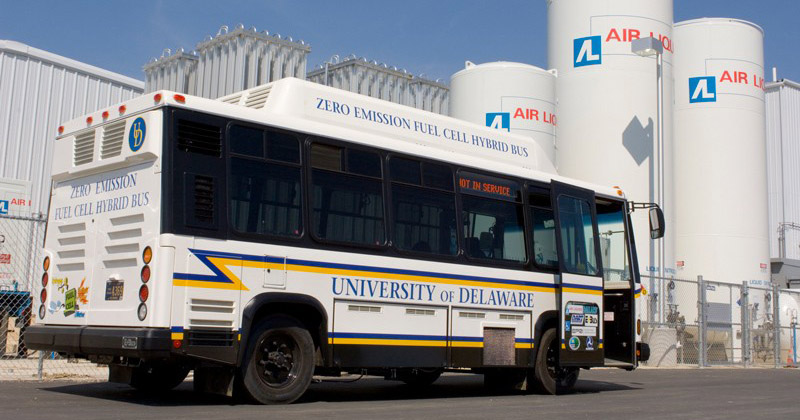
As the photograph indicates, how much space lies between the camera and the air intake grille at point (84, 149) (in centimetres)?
907

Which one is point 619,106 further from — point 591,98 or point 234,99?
point 234,99

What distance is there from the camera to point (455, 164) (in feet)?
34.9

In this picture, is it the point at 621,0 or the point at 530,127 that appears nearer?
the point at 621,0

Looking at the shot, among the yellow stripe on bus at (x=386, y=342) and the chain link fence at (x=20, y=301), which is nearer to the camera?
the yellow stripe on bus at (x=386, y=342)

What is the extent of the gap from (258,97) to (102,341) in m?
3.13

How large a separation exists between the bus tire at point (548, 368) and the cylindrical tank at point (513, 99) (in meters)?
14.3

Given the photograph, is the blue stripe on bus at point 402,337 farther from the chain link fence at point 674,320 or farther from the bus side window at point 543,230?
the chain link fence at point 674,320

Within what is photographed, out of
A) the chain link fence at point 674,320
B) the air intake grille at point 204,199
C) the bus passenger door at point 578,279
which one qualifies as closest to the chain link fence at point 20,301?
the chain link fence at point 674,320

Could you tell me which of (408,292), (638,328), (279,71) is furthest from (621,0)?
(408,292)

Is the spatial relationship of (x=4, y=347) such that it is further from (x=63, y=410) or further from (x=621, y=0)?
(x=621, y=0)

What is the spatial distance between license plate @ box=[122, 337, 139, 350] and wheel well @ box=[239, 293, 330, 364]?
97cm

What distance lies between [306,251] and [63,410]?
8.67 feet

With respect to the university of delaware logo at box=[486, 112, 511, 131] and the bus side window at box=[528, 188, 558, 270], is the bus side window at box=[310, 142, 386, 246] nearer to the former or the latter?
the bus side window at box=[528, 188, 558, 270]

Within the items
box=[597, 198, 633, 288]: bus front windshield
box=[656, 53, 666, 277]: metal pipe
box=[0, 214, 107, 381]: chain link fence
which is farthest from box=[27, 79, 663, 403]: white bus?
box=[656, 53, 666, 277]: metal pipe
